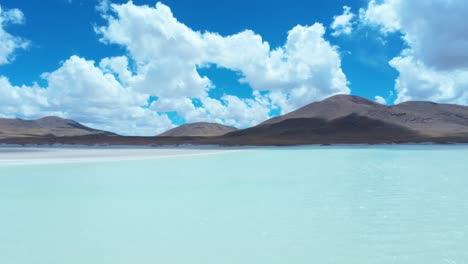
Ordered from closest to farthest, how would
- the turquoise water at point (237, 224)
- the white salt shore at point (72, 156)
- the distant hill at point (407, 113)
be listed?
1. the turquoise water at point (237, 224)
2. the white salt shore at point (72, 156)
3. the distant hill at point (407, 113)

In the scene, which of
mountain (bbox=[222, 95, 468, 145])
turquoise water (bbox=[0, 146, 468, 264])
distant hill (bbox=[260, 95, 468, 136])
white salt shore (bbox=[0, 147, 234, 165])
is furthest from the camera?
distant hill (bbox=[260, 95, 468, 136])

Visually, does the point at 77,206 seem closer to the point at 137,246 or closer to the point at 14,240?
the point at 14,240

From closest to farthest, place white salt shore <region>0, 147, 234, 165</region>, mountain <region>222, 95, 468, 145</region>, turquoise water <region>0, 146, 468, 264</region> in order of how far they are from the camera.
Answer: turquoise water <region>0, 146, 468, 264</region> < white salt shore <region>0, 147, 234, 165</region> < mountain <region>222, 95, 468, 145</region>

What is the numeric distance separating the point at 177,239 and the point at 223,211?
230cm

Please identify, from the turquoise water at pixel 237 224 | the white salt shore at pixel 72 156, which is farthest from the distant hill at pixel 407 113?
the turquoise water at pixel 237 224

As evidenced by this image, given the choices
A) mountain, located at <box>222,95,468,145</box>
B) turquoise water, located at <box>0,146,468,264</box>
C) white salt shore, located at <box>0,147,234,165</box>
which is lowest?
turquoise water, located at <box>0,146,468,264</box>

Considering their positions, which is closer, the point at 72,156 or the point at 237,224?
the point at 237,224

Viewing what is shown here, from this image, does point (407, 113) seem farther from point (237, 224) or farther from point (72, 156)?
point (237, 224)

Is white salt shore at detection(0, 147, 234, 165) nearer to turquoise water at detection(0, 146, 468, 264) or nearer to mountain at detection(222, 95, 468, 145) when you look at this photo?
turquoise water at detection(0, 146, 468, 264)

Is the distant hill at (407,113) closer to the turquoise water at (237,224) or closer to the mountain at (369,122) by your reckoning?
the mountain at (369,122)

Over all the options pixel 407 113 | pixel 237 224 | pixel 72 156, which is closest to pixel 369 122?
pixel 407 113

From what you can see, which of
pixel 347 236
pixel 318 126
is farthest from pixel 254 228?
pixel 318 126

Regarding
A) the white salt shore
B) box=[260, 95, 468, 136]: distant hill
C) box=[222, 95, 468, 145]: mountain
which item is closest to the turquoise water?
the white salt shore

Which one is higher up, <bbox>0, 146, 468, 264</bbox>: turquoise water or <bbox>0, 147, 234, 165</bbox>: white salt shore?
<bbox>0, 147, 234, 165</bbox>: white salt shore
